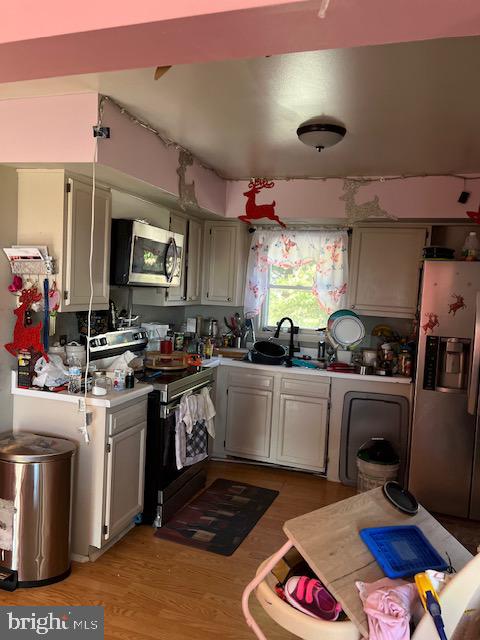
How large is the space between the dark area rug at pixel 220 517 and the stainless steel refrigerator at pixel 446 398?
1.13 metres

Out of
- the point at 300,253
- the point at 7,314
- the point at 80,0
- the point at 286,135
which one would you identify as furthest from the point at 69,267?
the point at 300,253

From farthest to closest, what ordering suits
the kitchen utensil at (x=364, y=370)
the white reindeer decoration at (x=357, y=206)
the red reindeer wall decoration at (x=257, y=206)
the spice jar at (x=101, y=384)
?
the red reindeer wall decoration at (x=257, y=206) → the kitchen utensil at (x=364, y=370) → the white reindeer decoration at (x=357, y=206) → the spice jar at (x=101, y=384)

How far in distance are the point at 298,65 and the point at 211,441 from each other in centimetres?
301

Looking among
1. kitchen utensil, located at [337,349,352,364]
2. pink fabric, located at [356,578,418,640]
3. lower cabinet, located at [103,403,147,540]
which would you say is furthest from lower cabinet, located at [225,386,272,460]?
pink fabric, located at [356,578,418,640]

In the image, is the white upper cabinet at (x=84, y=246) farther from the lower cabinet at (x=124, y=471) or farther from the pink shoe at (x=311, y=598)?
the pink shoe at (x=311, y=598)

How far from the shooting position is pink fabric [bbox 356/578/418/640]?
110cm

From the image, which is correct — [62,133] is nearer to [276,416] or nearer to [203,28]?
[203,28]

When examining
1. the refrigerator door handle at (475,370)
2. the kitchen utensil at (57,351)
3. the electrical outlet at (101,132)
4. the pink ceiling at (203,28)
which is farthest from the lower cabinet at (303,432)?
the pink ceiling at (203,28)

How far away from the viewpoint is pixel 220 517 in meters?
3.20

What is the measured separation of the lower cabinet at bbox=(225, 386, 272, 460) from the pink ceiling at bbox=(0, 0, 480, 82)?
3.11 metres

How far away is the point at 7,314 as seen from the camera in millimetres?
2686

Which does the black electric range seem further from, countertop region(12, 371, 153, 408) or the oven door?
the oven door

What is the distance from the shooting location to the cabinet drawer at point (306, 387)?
386cm

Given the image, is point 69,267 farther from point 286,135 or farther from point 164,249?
point 286,135
